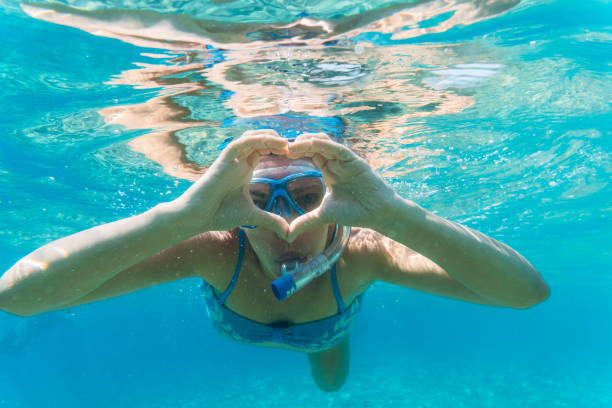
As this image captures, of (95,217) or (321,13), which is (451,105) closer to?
(321,13)

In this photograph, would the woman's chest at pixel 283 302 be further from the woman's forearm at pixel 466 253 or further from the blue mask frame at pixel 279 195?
the woman's forearm at pixel 466 253

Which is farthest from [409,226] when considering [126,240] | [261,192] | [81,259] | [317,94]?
[317,94]

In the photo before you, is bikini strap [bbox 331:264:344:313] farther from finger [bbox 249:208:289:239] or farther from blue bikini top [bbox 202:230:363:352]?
finger [bbox 249:208:289:239]

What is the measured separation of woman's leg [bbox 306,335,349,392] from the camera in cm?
797

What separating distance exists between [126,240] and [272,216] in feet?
4.09

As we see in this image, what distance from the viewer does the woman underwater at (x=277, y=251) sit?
288 centimetres

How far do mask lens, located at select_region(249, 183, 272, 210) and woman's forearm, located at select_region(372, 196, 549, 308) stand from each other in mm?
1569

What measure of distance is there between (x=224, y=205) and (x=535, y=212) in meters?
→ 20.9

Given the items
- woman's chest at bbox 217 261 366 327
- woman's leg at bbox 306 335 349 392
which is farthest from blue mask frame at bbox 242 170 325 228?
woman's leg at bbox 306 335 349 392

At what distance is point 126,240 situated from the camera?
2.97 m

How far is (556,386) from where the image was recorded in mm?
33250

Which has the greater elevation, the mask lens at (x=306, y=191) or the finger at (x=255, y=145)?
the finger at (x=255, y=145)

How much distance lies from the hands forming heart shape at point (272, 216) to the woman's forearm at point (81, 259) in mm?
298

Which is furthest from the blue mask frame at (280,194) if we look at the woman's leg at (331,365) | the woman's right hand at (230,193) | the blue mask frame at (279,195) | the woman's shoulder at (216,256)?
the woman's leg at (331,365)
